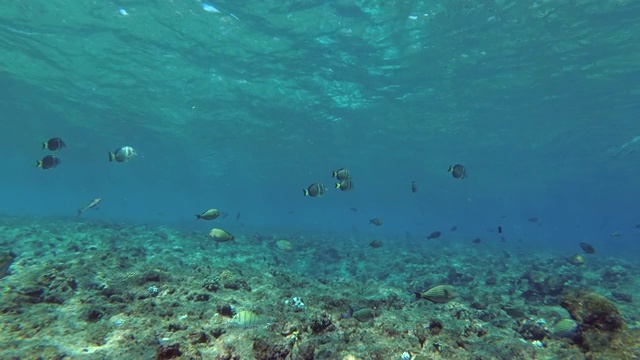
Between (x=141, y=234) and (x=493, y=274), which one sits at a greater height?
(x=141, y=234)

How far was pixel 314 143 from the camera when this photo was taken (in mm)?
39594

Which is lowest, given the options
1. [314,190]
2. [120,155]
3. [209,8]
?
[314,190]

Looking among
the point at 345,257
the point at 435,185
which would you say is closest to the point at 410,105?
the point at 345,257

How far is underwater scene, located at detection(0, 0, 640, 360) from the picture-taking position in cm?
549

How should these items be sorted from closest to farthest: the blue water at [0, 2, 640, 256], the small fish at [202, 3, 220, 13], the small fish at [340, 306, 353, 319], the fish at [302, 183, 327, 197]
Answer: the small fish at [340, 306, 353, 319] → the fish at [302, 183, 327, 197] → the small fish at [202, 3, 220, 13] → the blue water at [0, 2, 640, 256]

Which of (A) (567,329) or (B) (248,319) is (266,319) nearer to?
(B) (248,319)

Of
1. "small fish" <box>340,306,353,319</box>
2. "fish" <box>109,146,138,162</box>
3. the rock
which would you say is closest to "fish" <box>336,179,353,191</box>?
"small fish" <box>340,306,353,319</box>

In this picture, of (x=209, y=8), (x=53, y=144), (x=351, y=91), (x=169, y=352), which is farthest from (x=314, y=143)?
(x=169, y=352)

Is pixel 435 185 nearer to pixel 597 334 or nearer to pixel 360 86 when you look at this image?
pixel 360 86

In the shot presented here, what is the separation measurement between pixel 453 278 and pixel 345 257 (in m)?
5.98

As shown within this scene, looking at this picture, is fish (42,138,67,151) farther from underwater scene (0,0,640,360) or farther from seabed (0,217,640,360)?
seabed (0,217,640,360)

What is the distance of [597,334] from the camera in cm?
541

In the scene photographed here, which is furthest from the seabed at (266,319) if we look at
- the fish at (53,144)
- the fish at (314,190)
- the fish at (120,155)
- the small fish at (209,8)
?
the small fish at (209,8)

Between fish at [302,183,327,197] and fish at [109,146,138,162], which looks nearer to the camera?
fish at [109,146,138,162]
